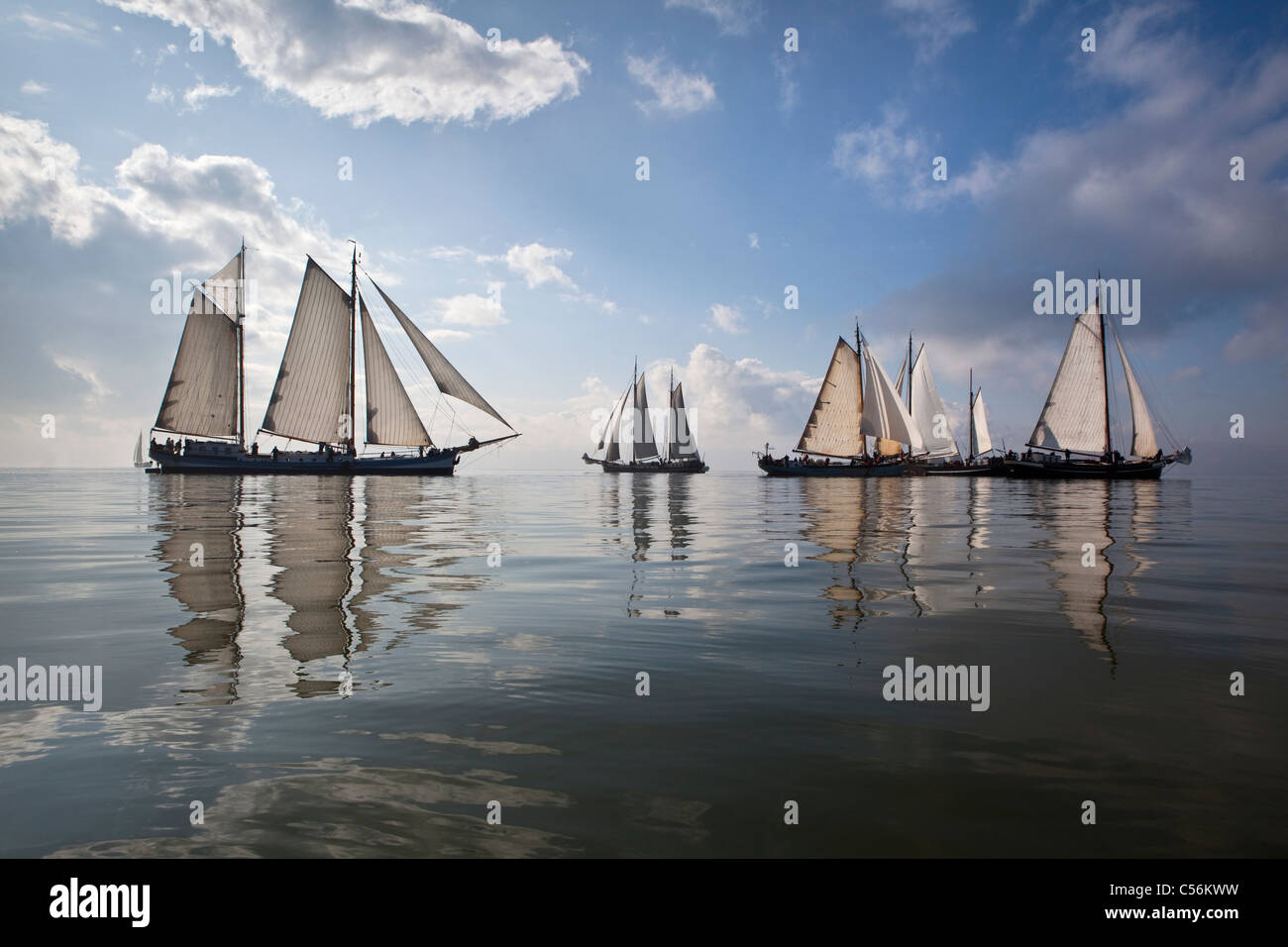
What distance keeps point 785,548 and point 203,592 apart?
1303 centimetres

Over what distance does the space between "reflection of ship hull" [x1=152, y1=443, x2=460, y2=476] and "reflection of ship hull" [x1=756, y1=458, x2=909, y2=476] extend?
53.1m

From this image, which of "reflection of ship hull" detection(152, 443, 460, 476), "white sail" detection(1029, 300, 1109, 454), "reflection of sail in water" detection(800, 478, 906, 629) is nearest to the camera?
"reflection of sail in water" detection(800, 478, 906, 629)

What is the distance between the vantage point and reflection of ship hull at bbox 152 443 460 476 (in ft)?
305

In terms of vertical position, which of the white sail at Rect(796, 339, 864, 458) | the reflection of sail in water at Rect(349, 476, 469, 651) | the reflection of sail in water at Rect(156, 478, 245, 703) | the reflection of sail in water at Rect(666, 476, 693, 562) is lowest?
the reflection of sail in water at Rect(666, 476, 693, 562)

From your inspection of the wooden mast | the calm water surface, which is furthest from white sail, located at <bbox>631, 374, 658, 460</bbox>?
the calm water surface

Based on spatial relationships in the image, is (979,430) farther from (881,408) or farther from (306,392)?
(306,392)

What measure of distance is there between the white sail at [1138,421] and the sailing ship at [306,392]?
78271mm

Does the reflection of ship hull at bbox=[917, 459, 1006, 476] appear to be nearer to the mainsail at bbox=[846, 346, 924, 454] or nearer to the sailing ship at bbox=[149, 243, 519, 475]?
the mainsail at bbox=[846, 346, 924, 454]

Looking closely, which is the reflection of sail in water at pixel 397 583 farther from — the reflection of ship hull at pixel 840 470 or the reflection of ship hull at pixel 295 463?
the reflection of ship hull at pixel 840 470

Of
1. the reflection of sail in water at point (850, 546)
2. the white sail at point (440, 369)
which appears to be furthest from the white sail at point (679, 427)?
the reflection of sail in water at point (850, 546)

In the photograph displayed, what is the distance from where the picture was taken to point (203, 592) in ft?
37.9

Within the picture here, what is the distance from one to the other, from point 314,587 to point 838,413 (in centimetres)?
10131
